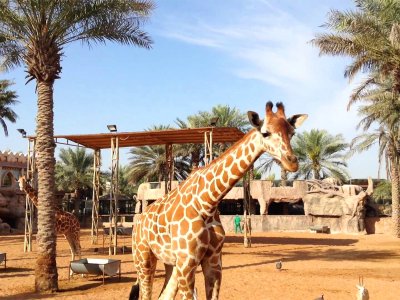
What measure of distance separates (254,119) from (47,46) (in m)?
9.20

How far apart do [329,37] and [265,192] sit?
19074 mm

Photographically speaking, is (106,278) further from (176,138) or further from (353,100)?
(353,100)

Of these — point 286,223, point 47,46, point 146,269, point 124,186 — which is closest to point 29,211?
point 47,46

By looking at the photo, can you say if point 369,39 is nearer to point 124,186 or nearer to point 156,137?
point 156,137

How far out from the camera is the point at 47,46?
490 inches

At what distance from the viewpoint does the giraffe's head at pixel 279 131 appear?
4617mm

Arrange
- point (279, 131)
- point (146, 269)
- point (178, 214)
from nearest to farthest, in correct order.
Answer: point (279, 131), point (178, 214), point (146, 269)

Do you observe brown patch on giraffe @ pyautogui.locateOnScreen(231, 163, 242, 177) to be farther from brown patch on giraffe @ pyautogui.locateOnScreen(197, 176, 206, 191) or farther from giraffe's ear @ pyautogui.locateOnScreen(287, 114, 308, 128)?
giraffe's ear @ pyautogui.locateOnScreen(287, 114, 308, 128)

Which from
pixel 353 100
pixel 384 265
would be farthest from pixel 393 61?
pixel 384 265

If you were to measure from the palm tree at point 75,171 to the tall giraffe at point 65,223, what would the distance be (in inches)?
1020

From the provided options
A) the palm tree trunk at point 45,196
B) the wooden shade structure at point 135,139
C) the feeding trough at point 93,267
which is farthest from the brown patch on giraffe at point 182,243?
the wooden shade structure at point 135,139

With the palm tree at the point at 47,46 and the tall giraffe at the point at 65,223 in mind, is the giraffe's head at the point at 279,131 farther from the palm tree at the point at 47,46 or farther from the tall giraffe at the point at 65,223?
the tall giraffe at the point at 65,223

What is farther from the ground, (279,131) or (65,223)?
(279,131)

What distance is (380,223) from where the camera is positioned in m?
33.2
